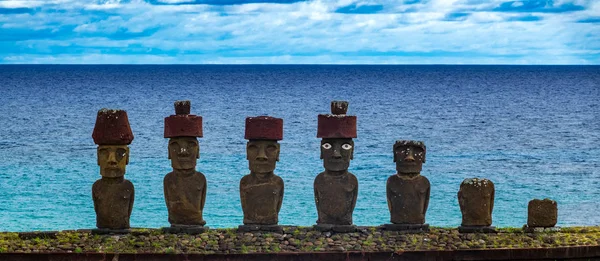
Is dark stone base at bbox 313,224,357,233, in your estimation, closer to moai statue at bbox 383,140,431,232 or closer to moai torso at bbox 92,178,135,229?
moai statue at bbox 383,140,431,232

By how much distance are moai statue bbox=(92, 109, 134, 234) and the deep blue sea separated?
785cm

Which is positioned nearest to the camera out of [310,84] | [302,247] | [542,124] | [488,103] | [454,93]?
[302,247]

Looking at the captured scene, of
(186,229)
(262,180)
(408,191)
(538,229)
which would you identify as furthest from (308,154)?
(538,229)

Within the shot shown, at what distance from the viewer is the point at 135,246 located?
16.0m

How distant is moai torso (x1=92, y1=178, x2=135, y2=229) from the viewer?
1702 centimetres

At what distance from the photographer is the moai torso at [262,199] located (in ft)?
55.8

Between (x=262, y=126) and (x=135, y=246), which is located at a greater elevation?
(x=262, y=126)

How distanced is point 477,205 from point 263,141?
332 cm

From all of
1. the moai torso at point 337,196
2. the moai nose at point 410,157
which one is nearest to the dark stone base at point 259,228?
the moai torso at point 337,196

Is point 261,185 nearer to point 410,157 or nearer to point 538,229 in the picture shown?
point 410,157

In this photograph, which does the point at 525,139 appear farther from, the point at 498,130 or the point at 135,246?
the point at 135,246

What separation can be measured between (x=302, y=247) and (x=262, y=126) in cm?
204

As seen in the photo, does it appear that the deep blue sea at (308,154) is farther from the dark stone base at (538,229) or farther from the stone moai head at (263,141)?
the stone moai head at (263,141)

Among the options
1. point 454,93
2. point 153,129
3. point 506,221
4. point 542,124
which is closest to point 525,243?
point 506,221
